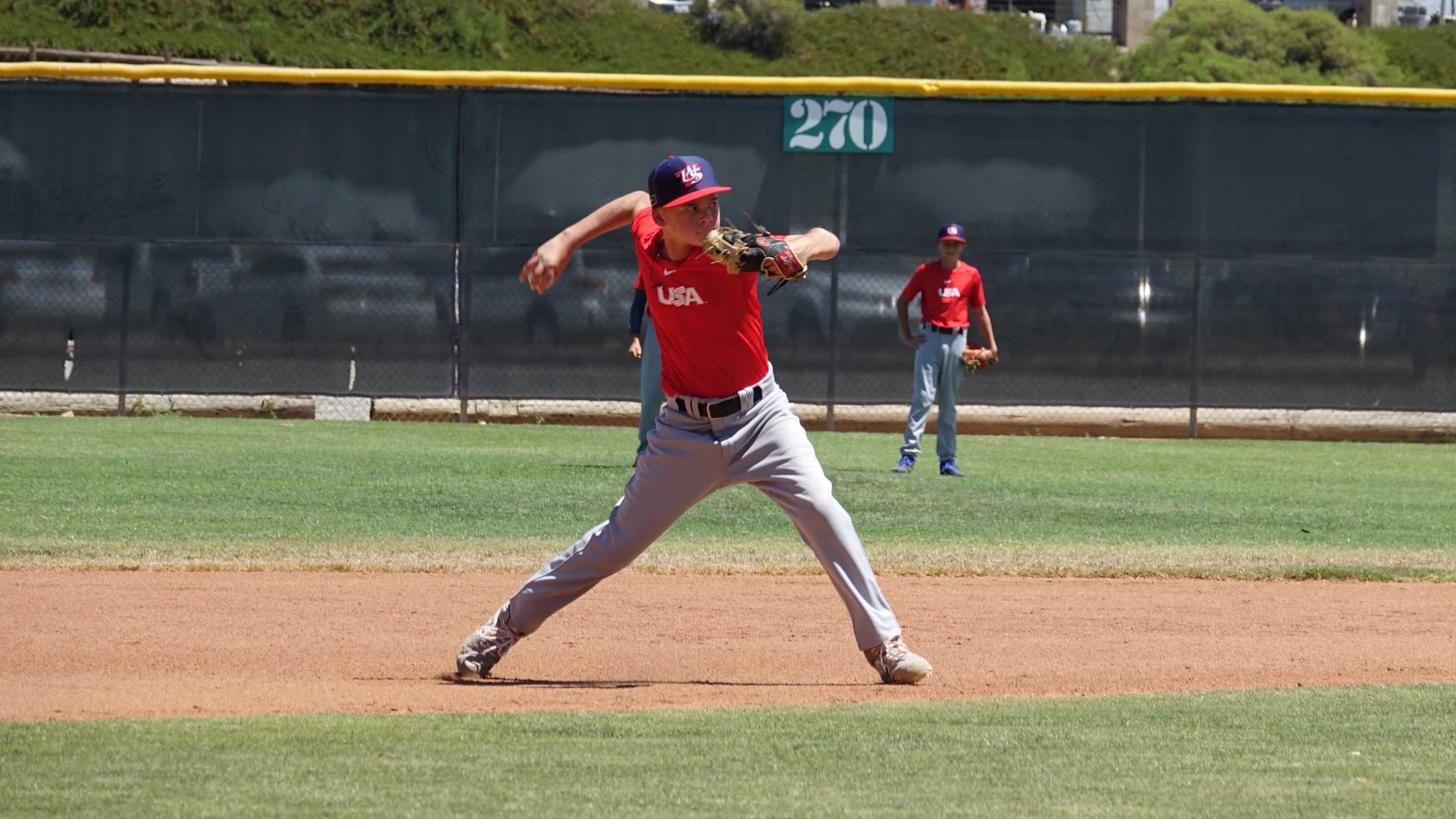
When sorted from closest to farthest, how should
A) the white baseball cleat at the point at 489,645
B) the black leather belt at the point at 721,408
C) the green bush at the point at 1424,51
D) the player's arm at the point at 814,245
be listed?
the player's arm at the point at 814,245 < the black leather belt at the point at 721,408 < the white baseball cleat at the point at 489,645 < the green bush at the point at 1424,51

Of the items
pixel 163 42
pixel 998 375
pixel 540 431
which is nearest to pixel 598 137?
pixel 540 431

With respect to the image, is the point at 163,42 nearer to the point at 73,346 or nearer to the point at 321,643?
the point at 73,346

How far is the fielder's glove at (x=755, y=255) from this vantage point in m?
4.71

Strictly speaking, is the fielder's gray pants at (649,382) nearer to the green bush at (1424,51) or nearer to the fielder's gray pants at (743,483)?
the fielder's gray pants at (743,483)

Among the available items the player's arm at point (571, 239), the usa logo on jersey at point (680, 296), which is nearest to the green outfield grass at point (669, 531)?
the player's arm at point (571, 239)

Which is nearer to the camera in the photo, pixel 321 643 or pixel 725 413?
pixel 725 413

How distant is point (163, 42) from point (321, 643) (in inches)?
1096

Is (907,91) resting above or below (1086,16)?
below

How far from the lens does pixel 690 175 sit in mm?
4945

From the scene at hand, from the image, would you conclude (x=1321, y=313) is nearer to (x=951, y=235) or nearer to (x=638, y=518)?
(x=951, y=235)

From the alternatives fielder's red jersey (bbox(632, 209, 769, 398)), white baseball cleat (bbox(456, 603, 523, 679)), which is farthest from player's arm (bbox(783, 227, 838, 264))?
white baseball cleat (bbox(456, 603, 523, 679))

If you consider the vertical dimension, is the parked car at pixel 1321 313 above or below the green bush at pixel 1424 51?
below

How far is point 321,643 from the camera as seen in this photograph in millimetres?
6289

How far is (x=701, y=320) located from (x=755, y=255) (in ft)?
1.39
